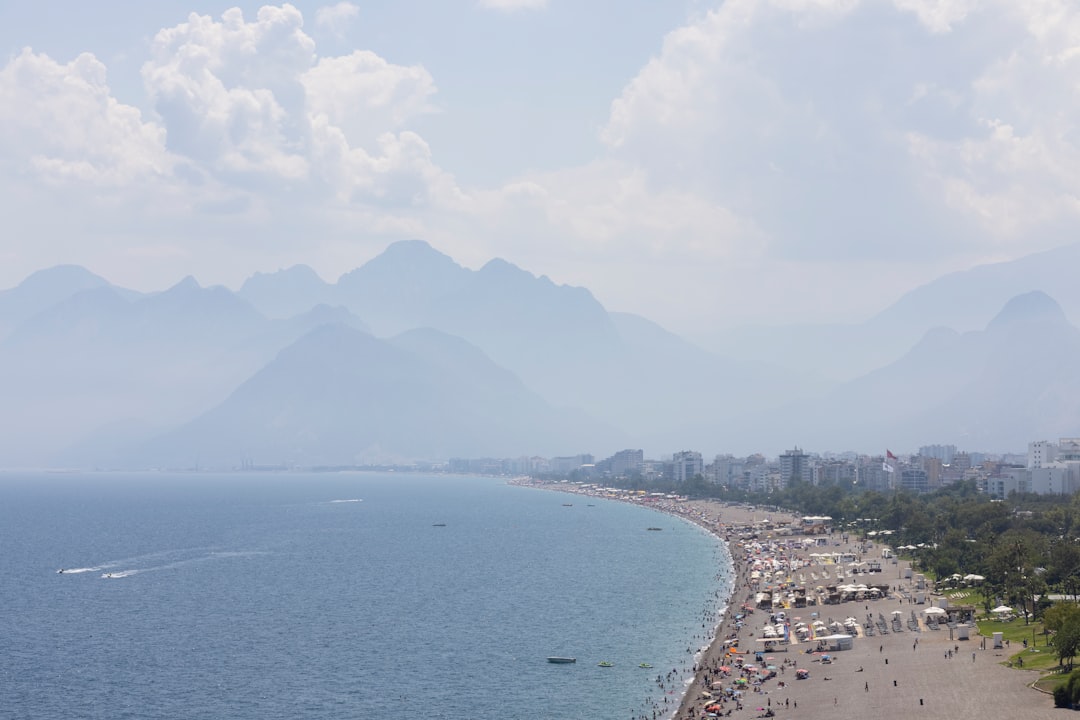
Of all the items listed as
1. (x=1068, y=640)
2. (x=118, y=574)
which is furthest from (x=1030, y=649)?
(x=118, y=574)

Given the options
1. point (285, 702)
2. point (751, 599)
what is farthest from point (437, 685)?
point (751, 599)

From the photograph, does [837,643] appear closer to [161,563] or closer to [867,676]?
[867,676]

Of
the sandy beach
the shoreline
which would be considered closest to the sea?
the shoreline

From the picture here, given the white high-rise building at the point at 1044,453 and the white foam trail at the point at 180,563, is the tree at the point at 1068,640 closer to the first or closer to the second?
the white foam trail at the point at 180,563

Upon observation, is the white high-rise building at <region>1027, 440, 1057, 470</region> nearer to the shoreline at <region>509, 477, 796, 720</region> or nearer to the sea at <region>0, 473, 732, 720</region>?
the shoreline at <region>509, 477, 796, 720</region>

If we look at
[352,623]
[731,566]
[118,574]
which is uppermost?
[731,566]

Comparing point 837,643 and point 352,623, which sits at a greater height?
point 837,643

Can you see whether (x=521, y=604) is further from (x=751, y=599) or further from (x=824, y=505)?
(x=824, y=505)
